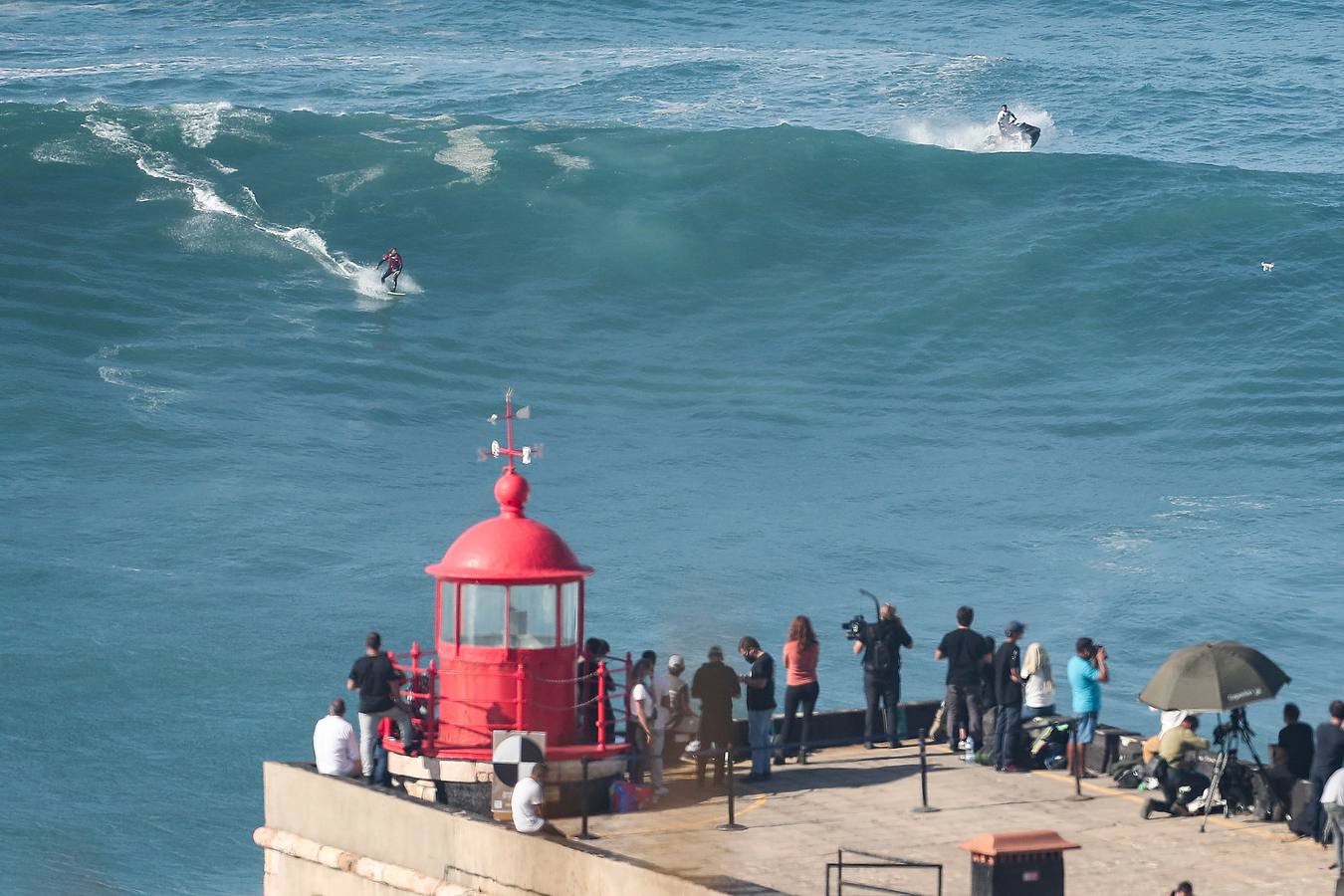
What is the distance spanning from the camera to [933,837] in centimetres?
1576

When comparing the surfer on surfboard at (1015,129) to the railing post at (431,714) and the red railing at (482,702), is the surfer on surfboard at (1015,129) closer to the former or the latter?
the red railing at (482,702)

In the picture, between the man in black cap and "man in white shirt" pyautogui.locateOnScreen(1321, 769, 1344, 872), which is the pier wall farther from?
"man in white shirt" pyautogui.locateOnScreen(1321, 769, 1344, 872)

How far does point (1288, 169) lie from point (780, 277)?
557 inches

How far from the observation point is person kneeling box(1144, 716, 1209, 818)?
53.5 feet

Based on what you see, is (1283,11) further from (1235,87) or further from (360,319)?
(360,319)

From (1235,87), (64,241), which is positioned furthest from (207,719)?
(1235,87)

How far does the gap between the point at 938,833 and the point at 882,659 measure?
257 cm

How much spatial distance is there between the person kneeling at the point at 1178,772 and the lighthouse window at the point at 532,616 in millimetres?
4747

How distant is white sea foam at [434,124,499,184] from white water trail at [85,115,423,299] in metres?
4.75

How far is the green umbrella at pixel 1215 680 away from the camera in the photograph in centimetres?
1576

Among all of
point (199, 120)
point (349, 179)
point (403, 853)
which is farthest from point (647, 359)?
point (403, 853)

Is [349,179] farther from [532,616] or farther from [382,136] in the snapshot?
[532,616]

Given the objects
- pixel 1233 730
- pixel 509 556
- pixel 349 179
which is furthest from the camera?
pixel 349 179

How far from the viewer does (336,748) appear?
56.2 feet
